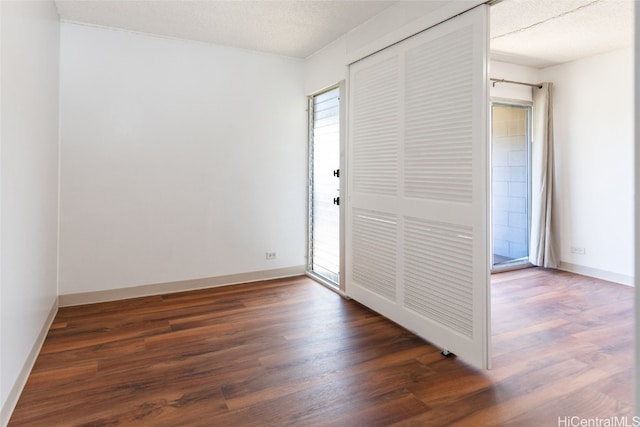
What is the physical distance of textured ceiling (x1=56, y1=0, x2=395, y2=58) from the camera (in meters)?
3.06

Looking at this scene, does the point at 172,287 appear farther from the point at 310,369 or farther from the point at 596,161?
the point at 596,161

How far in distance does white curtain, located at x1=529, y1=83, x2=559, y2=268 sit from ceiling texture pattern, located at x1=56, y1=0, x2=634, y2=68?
79cm

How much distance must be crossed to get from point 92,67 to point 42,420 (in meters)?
3.02

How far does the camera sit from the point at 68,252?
11.4 ft

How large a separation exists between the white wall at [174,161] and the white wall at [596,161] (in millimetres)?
3338

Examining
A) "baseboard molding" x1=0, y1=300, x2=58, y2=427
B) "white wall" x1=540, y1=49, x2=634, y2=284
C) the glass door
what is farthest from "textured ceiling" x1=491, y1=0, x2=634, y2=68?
"baseboard molding" x1=0, y1=300, x2=58, y2=427

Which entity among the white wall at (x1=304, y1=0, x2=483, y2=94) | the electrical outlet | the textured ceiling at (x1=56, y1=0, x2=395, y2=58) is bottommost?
the electrical outlet

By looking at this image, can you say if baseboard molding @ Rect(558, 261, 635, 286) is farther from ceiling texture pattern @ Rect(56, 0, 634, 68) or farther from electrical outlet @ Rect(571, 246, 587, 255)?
ceiling texture pattern @ Rect(56, 0, 634, 68)

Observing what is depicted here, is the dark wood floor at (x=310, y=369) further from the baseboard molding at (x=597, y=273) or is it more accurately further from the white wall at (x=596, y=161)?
the white wall at (x=596, y=161)

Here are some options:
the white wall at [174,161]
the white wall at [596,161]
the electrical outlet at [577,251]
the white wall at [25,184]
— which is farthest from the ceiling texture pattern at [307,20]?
the electrical outlet at [577,251]

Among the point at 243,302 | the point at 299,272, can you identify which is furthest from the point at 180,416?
the point at 299,272

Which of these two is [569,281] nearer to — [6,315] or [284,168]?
[284,168]

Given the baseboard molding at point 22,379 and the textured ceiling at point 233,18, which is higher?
the textured ceiling at point 233,18

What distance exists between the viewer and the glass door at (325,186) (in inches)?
161
